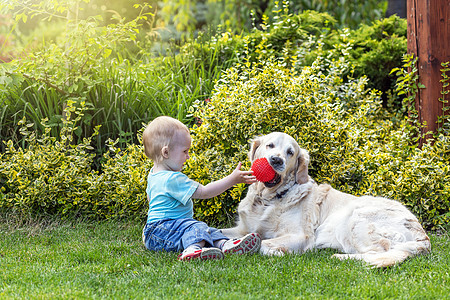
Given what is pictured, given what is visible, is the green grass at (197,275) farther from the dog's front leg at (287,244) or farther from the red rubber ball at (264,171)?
the red rubber ball at (264,171)

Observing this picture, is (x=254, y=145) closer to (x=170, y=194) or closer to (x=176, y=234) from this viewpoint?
(x=170, y=194)

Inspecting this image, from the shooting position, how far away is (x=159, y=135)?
138 inches

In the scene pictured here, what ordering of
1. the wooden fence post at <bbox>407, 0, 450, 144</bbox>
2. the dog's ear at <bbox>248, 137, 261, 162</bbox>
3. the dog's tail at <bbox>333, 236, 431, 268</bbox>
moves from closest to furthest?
the dog's tail at <bbox>333, 236, 431, 268</bbox> < the dog's ear at <bbox>248, 137, 261, 162</bbox> < the wooden fence post at <bbox>407, 0, 450, 144</bbox>

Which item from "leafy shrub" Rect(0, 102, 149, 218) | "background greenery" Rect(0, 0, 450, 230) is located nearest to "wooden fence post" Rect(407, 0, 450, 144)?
"background greenery" Rect(0, 0, 450, 230)

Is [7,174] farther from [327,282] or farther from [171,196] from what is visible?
[327,282]

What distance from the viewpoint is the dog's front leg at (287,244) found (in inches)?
138

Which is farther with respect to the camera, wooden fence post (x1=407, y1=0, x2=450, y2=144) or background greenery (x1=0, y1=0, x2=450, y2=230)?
wooden fence post (x1=407, y1=0, x2=450, y2=144)

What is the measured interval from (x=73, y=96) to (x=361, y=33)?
4.35m

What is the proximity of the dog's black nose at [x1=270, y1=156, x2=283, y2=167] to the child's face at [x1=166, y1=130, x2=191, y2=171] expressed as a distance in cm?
65

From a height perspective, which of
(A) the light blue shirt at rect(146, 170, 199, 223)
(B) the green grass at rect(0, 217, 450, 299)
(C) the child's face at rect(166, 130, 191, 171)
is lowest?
(B) the green grass at rect(0, 217, 450, 299)

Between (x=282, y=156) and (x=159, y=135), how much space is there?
938 mm

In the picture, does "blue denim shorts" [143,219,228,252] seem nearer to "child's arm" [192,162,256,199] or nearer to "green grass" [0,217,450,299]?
"green grass" [0,217,450,299]

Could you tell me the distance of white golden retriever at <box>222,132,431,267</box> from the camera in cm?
341

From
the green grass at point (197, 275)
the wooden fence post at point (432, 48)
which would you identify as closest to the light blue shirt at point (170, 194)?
the green grass at point (197, 275)
